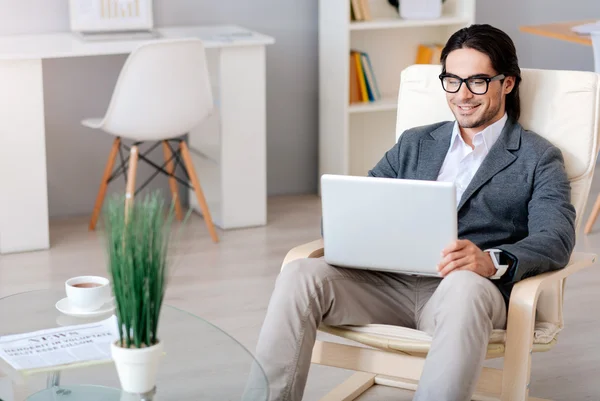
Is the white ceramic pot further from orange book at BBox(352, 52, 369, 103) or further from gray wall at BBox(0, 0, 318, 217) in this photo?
orange book at BBox(352, 52, 369, 103)

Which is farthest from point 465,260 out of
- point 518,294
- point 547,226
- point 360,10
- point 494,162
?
point 360,10

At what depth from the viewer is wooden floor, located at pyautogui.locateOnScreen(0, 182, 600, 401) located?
2902 mm

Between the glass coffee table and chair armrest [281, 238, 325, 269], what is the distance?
16.2 inches

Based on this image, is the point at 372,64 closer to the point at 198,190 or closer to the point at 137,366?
the point at 198,190

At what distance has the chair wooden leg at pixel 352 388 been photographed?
2.73 m

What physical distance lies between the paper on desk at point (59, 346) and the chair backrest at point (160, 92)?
5.79ft

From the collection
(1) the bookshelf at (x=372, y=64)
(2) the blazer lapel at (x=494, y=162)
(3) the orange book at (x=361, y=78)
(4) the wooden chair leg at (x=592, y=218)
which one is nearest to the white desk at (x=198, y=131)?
(1) the bookshelf at (x=372, y=64)

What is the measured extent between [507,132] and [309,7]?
2403 millimetres

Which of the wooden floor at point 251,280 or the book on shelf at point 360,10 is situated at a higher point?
the book on shelf at point 360,10

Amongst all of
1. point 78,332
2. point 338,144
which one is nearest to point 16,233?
point 338,144

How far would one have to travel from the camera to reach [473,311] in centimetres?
220

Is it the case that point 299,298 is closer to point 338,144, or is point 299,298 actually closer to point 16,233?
point 16,233

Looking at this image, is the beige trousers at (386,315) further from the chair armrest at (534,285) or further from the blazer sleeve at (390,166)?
the blazer sleeve at (390,166)

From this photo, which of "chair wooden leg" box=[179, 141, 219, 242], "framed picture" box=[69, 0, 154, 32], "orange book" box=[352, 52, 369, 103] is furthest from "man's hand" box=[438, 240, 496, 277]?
"orange book" box=[352, 52, 369, 103]
